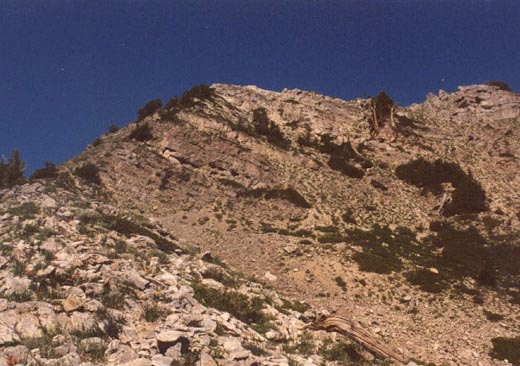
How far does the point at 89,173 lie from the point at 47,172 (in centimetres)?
391

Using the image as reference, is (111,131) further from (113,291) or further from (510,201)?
(510,201)

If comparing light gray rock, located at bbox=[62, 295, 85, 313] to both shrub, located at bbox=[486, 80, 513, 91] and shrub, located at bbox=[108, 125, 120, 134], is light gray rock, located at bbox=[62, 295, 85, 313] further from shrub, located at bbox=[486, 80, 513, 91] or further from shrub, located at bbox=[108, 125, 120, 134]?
shrub, located at bbox=[486, 80, 513, 91]

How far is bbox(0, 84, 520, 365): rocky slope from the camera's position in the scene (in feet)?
40.6

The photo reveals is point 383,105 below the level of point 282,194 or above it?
above

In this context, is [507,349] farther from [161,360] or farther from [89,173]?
[89,173]

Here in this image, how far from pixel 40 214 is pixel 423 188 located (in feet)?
143

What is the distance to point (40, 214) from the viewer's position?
18.6 metres

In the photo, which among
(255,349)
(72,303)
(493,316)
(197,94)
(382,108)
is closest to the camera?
(72,303)

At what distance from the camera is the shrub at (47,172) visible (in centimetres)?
3691

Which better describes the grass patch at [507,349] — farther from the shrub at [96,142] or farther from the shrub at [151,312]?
the shrub at [96,142]

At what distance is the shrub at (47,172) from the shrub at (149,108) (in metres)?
20.5

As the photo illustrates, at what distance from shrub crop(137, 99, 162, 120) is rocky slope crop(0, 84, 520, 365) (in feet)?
11.0

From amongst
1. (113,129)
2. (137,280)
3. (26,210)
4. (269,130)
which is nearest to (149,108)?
(113,129)

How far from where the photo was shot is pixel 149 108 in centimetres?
5875
